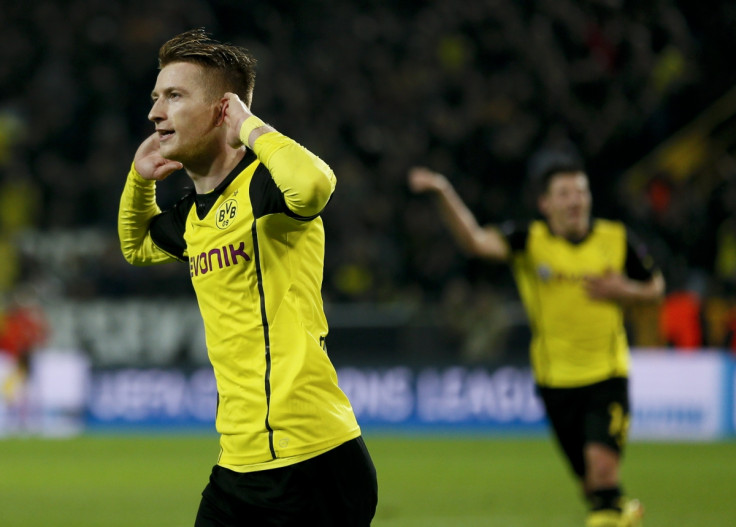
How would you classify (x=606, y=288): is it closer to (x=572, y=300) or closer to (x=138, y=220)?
(x=572, y=300)

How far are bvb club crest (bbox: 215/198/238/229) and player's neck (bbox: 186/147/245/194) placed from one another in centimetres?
14

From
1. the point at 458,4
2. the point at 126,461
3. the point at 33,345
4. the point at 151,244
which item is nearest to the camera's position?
the point at 151,244

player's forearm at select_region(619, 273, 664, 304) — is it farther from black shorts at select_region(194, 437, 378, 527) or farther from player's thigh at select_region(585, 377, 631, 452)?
black shorts at select_region(194, 437, 378, 527)

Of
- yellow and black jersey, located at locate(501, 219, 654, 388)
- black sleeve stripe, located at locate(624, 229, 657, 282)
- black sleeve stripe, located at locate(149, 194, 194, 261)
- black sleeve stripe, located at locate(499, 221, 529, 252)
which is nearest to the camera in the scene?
black sleeve stripe, located at locate(149, 194, 194, 261)

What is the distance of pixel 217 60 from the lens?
356 cm

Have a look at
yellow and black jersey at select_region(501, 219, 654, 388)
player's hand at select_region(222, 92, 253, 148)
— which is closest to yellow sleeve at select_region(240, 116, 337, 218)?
player's hand at select_region(222, 92, 253, 148)

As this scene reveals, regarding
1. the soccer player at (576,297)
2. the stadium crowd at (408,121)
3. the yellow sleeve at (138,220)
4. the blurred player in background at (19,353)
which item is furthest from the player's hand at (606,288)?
the blurred player in background at (19,353)

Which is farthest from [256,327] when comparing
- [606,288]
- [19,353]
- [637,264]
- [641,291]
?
[19,353]

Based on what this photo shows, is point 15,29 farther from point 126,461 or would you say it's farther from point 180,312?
point 126,461

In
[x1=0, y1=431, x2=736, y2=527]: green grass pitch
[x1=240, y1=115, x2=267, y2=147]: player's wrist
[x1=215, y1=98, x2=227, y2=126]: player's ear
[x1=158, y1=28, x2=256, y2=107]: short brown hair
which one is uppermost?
[x1=158, y1=28, x2=256, y2=107]: short brown hair

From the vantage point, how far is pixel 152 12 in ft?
62.8

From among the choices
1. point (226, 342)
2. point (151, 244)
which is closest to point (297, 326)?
point (226, 342)

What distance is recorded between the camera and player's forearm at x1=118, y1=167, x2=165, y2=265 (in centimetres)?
Answer: 408

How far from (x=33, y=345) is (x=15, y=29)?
18.1 feet
